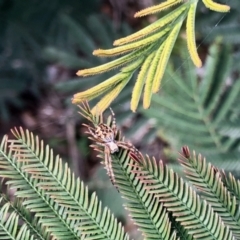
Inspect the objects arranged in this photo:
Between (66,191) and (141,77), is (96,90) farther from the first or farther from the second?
(66,191)

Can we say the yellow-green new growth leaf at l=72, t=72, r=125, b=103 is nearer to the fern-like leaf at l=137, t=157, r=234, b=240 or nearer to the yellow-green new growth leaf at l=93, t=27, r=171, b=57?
the yellow-green new growth leaf at l=93, t=27, r=171, b=57

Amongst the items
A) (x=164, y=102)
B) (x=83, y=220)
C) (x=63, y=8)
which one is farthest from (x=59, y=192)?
(x=63, y=8)

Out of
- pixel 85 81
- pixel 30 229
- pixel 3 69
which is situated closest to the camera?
pixel 30 229

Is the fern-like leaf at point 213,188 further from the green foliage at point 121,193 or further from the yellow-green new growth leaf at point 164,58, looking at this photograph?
the yellow-green new growth leaf at point 164,58

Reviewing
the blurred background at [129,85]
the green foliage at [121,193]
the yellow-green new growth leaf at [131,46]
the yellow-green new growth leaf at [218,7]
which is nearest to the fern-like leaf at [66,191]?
the green foliage at [121,193]

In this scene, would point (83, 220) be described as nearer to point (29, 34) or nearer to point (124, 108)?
point (124, 108)

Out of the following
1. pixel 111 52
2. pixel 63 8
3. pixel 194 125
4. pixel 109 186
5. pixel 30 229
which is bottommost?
pixel 30 229

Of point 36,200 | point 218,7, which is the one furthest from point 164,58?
point 36,200
